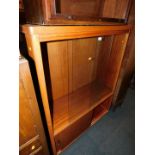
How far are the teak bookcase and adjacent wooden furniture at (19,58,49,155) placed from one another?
0.29 feet

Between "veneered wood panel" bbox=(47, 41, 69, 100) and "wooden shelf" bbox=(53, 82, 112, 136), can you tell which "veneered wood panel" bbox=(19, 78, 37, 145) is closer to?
"wooden shelf" bbox=(53, 82, 112, 136)

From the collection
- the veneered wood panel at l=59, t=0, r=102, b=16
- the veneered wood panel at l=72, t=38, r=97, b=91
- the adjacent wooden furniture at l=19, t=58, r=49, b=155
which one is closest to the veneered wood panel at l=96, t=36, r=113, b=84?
the veneered wood panel at l=72, t=38, r=97, b=91

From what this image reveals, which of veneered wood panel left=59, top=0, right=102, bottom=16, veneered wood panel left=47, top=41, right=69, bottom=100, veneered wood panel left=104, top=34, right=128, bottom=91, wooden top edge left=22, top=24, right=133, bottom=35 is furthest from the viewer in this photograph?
veneered wood panel left=104, top=34, right=128, bottom=91

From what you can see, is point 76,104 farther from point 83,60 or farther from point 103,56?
point 103,56

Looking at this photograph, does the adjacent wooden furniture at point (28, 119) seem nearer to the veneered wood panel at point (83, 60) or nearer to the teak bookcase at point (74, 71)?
the teak bookcase at point (74, 71)

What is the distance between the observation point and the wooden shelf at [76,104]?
1.01 m

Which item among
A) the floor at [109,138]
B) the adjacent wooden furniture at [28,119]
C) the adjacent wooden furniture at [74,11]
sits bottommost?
the floor at [109,138]

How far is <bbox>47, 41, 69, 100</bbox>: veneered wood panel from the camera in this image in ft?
3.16

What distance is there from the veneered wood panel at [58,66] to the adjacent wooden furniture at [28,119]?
45 centimetres

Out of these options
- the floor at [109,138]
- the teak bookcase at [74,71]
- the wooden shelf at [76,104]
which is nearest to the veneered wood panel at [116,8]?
the teak bookcase at [74,71]

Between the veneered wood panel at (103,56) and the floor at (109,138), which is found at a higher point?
the veneered wood panel at (103,56)
